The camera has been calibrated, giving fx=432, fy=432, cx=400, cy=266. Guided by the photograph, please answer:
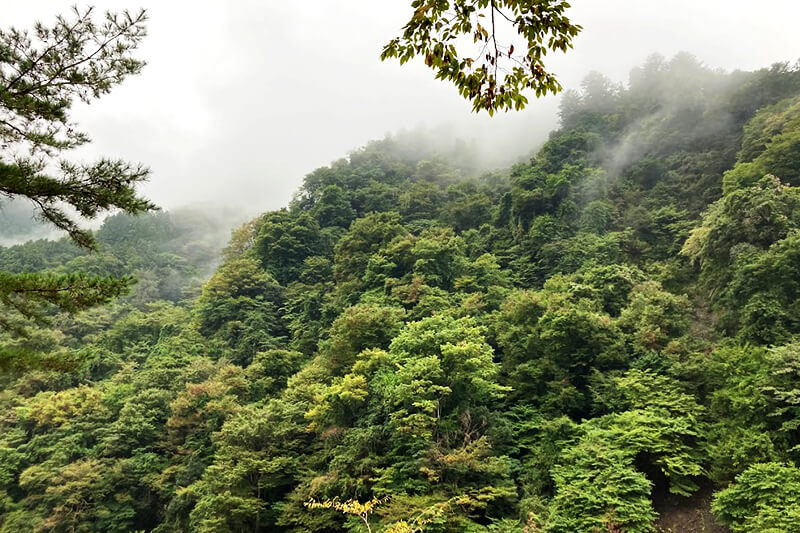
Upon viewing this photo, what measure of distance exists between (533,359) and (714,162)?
18.5m

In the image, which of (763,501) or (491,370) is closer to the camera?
(763,501)

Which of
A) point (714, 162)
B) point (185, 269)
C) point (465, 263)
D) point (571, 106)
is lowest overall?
point (465, 263)

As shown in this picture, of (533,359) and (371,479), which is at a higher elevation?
(533,359)

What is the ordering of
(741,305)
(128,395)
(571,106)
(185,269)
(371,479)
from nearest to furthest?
(371,479), (741,305), (128,395), (571,106), (185,269)

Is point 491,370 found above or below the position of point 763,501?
above

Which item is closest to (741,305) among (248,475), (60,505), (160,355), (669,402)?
(669,402)

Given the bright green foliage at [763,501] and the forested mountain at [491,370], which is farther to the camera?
the forested mountain at [491,370]

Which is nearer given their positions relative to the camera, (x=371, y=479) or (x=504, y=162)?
(x=371, y=479)

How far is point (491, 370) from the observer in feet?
44.5

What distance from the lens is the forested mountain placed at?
1075cm

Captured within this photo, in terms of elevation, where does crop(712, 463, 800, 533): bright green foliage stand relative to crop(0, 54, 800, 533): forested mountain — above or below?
below

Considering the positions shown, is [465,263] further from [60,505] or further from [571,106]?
[571,106]

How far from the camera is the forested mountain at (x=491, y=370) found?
423 inches

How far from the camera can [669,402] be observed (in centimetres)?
1214
